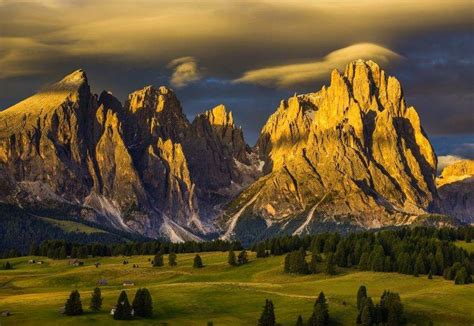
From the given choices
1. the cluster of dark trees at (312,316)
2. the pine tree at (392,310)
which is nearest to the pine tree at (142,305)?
the cluster of dark trees at (312,316)

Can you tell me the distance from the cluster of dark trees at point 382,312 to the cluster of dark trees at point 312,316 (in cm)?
818

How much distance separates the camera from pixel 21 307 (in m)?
186

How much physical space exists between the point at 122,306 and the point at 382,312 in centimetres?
5658

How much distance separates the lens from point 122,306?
178500mm

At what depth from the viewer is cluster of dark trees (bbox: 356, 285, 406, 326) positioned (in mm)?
183000

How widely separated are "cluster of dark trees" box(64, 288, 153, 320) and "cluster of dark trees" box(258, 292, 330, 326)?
25751 millimetres

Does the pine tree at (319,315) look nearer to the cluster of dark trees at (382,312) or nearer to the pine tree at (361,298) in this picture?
the cluster of dark trees at (382,312)

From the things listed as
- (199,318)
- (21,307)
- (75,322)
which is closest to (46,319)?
(75,322)

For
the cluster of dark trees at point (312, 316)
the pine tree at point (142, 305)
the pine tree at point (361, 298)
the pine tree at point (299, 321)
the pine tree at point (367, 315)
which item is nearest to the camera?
the pine tree at point (299, 321)

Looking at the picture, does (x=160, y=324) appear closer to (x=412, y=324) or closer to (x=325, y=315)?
(x=325, y=315)

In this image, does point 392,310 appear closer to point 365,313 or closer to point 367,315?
point 367,315

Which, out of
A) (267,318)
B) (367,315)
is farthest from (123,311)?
(367,315)

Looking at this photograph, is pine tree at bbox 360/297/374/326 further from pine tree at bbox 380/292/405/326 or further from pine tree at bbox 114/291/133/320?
pine tree at bbox 114/291/133/320

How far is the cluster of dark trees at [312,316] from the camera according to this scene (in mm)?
174875
